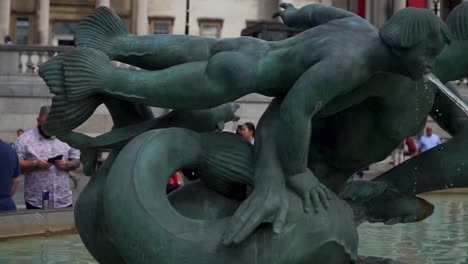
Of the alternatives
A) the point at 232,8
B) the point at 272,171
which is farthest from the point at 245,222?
the point at 232,8

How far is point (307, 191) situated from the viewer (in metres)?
4.12

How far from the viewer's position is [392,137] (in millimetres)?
4527

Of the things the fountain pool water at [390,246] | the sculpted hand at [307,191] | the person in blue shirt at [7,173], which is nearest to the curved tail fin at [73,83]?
the sculpted hand at [307,191]

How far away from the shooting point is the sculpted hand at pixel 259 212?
12.9 feet

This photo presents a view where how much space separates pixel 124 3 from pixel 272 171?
45.3 meters

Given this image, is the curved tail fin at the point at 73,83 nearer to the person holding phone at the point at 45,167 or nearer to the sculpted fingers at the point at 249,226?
the sculpted fingers at the point at 249,226

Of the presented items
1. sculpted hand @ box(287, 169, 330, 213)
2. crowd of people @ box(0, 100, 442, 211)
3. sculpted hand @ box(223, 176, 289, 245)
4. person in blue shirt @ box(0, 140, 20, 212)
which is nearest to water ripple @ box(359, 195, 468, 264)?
crowd of people @ box(0, 100, 442, 211)

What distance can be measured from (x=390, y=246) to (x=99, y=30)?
3734mm

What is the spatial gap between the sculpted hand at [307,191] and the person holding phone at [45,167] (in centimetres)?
406

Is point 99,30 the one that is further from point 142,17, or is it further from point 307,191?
point 142,17

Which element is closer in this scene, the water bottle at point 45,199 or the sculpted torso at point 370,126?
the sculpted torso at point 370,126

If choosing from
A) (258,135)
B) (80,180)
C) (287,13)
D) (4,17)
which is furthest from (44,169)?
(4,17)

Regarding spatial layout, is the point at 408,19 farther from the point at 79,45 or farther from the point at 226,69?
the point at 79,45

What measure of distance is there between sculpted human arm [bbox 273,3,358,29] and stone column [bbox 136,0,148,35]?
136 feet
